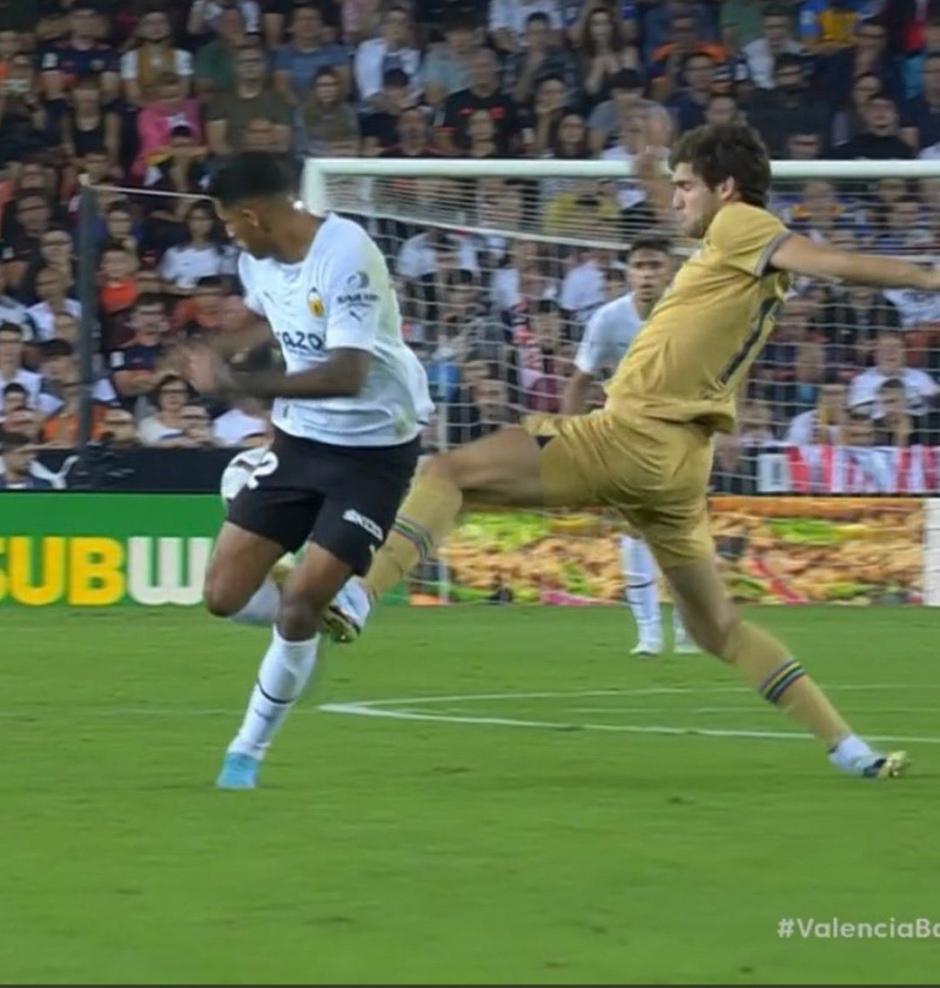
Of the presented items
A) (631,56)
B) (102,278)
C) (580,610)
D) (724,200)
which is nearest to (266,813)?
(724,200)

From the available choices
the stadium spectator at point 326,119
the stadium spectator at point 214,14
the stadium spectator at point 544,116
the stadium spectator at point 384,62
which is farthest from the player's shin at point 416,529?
the stadium spectator at point 214,14

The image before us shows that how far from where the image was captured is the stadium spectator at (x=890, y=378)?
1781 centimetres

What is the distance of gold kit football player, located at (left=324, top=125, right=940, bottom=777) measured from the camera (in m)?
8.41

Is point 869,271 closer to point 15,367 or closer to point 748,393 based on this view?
point 748,393

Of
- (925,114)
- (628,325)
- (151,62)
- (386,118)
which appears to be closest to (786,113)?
(925,114)

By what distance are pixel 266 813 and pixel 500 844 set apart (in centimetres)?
90

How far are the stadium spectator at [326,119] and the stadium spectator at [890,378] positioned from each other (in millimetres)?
5108

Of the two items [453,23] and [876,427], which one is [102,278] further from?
[876,427]

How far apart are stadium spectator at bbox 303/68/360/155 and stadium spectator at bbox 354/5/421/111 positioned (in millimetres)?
318

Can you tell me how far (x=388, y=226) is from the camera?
1755cm

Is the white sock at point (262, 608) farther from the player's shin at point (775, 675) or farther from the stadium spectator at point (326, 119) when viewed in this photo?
the stadium spectator at point (326, 119)

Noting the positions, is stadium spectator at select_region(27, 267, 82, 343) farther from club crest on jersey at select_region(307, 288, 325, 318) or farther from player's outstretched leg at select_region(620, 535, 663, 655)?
club crest on jersey at select_region(307, 288, 325, 318)

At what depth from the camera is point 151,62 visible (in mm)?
21562

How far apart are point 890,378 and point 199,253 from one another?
5.33m
